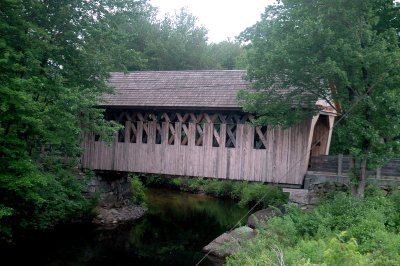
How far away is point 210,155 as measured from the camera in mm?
13164

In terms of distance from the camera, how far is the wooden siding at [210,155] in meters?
12.1

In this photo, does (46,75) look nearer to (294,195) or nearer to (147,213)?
(294,195)

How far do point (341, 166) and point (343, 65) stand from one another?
10.5 feet

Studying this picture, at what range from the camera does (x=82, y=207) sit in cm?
1460

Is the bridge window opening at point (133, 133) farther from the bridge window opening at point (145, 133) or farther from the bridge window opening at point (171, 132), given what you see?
the bridge window opening at point (171, 132)

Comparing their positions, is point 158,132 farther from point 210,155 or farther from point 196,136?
point 210,155

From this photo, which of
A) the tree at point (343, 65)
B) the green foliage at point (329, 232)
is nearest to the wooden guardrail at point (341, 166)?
the green foliage at point (329, 232)

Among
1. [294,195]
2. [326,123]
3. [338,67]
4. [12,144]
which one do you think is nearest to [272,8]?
[338,67]

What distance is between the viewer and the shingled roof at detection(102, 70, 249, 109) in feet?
43.1

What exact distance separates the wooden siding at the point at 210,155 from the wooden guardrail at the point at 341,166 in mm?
360

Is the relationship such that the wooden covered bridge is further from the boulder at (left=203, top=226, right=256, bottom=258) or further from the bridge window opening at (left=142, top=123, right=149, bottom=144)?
the boulder at (left=203, top=226, right=256, bottom=258)

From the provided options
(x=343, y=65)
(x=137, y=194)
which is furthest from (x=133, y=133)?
(x=343, y=65)

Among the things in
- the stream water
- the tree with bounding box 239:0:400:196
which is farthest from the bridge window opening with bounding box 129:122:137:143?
the tree with bounding box 239:0:400:196

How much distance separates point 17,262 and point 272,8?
932 cm
